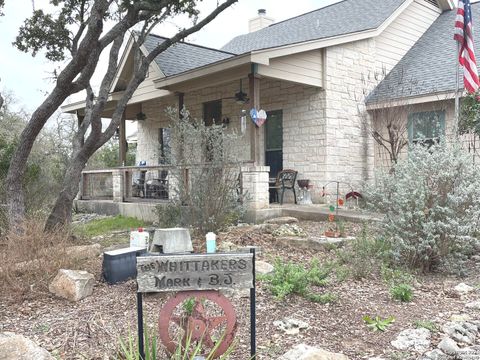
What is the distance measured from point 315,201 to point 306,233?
3.31m

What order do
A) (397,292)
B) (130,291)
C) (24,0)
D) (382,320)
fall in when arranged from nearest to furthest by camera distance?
1. (382,320)
2. (397,292)
3. (130,291)
4. (24,0)

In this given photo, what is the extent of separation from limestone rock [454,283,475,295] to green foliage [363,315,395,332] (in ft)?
3.84

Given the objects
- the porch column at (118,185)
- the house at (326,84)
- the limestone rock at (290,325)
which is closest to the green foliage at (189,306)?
the limestone rock at (290,325)

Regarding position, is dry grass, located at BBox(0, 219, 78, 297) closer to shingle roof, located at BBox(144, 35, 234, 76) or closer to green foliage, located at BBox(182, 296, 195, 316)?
green foliage, located at BBox(182, 296, 195, 316)

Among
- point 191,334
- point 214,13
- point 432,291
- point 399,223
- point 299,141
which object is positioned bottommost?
point 432,291

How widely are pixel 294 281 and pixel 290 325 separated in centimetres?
64

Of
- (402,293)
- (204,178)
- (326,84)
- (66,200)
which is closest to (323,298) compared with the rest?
(402,293)

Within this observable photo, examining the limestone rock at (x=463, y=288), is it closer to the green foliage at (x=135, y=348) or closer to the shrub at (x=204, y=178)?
the green foliage at (x=135, y=348)

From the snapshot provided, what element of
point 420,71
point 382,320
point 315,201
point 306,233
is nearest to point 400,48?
point 420,71

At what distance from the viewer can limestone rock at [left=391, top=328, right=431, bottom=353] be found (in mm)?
3104

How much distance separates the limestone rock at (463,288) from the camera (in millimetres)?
4316

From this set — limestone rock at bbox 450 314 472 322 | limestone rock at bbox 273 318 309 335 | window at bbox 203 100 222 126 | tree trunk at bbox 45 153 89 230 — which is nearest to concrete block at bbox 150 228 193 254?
limestone rock at bbox 273 318 309 335

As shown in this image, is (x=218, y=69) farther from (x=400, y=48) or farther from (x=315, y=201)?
(x=400, y=48)

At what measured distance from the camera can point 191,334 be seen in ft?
8.64
